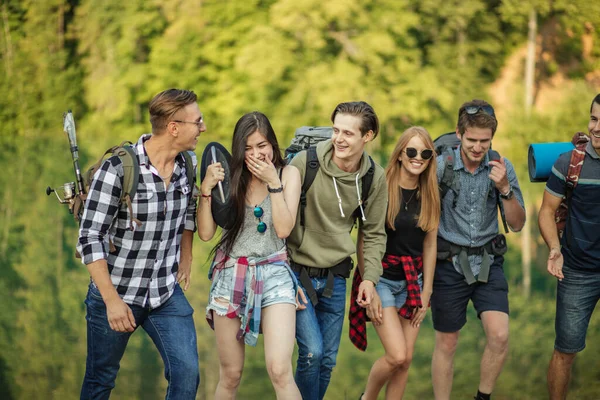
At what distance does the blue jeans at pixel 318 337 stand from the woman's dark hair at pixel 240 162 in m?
0.45

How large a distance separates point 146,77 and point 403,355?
716 inches

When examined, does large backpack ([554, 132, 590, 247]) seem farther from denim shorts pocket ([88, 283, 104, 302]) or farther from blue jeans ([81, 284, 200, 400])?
denim shorts pocket ([88, 283, 104, 302])

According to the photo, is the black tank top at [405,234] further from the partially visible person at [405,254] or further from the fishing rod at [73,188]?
the fishing rod at [73,188]

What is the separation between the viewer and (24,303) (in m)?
7.28

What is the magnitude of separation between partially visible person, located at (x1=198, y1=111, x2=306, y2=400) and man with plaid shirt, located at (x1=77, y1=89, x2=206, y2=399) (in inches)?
6.7

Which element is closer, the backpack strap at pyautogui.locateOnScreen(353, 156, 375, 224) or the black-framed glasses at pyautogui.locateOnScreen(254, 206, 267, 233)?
the black-framed glasses at pyautogui.locateOnScreen(254, 206, 267, 233)

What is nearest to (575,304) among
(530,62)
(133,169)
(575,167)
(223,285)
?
(575,167)

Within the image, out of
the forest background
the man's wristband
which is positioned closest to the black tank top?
the man's wristband

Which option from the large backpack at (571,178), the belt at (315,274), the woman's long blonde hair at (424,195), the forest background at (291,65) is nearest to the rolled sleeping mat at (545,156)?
the large backpack at (571,178)

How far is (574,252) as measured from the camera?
4664 millimetres

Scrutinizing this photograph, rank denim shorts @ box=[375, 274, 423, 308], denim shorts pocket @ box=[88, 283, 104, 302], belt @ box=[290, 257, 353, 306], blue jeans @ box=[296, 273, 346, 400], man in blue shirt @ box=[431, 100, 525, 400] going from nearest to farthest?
denim shorts pocket @ box=[88, 283, 104, 302] < blue jeans @ box=[296, 273, 346, 400] < belt @ box=[290, 257, 353, 306] < denim shorts @ box=[375, 274, 423, 308] < man in blue shirt @ box=[431, 100, 525, 400]

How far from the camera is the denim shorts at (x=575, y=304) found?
4.64 m

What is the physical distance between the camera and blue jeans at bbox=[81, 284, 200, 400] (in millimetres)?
3861

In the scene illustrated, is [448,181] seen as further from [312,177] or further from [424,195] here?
[312,177]
